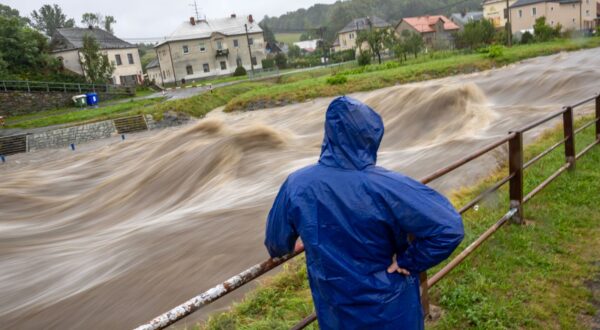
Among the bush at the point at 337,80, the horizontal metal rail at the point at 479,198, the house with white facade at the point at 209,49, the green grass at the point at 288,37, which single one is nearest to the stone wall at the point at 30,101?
the house with white facade at the point at 209,49

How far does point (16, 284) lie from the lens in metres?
8.29

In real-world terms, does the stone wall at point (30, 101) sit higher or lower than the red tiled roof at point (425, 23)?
lower

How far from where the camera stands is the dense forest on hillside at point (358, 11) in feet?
398

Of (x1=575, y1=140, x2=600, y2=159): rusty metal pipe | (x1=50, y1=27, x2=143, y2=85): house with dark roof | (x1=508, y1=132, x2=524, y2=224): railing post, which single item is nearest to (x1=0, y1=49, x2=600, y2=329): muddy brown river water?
(x1=575, y1=140, x2=600, y2=159): rusty metal pipe

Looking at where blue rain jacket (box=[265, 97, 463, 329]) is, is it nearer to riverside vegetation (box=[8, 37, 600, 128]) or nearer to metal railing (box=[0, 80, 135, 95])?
riverside vegetation (box=[8, 37, 600, 128])

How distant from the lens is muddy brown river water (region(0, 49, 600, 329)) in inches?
285

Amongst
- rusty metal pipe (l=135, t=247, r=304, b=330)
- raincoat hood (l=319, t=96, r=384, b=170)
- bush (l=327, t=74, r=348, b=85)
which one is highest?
raincoat hood (l=319, t=96, r=384, b=170)

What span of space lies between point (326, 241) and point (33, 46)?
177 ft

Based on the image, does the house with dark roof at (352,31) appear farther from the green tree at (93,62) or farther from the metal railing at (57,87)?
the metal railing at (57,87)

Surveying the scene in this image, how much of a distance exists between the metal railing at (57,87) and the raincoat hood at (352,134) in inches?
1759

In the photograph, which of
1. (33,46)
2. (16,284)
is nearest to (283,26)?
(33,46)

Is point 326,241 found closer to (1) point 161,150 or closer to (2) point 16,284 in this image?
(2) point 16,284

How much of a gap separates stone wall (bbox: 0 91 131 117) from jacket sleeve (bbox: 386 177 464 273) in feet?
143

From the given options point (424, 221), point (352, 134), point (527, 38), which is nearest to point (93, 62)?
point (527, 38)
